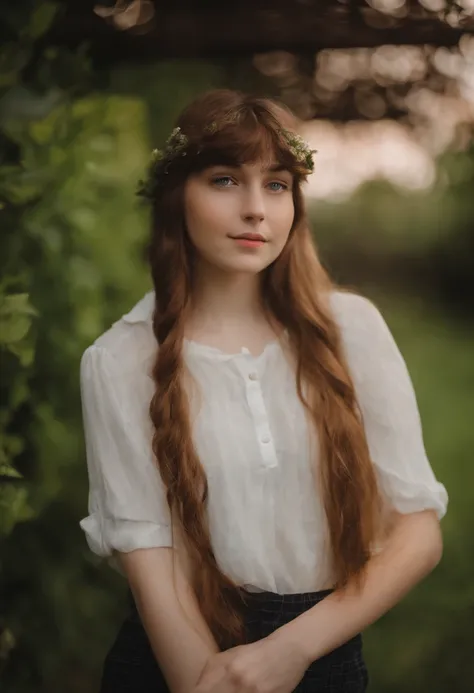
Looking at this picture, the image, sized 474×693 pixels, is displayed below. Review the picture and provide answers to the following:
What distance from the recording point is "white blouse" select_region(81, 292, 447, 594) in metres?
1.64

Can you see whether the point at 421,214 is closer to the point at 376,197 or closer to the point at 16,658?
the point at 376,197

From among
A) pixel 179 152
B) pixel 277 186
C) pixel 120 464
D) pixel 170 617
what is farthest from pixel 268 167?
pixel 170 617

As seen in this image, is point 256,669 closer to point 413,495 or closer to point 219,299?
point 413,495

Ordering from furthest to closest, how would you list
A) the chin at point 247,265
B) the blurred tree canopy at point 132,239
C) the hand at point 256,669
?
the blurred tree canopy at point 132,239 → the chin at point 247,265 → the hand at point 256,669

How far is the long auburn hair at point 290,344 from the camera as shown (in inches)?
63.9

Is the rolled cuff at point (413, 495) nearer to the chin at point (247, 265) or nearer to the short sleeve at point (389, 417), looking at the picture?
the short sleeve at point (389, 417)

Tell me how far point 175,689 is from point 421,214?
49.3 inches

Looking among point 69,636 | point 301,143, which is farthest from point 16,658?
point 301,143

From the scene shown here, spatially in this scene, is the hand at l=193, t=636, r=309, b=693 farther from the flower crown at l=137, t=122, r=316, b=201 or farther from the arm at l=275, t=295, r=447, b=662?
the flower crown at l=137, t=122, r=316, b=201

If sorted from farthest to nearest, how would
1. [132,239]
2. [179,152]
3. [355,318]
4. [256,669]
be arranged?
[132,239] < [355,318] < [179,152] < [256,669]

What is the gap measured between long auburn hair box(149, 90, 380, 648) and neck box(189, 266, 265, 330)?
3 cm

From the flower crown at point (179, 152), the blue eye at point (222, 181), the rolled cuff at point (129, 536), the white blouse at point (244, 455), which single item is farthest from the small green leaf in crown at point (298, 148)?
the rolled cuff at point (129, 536)

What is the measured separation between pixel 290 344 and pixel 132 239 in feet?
2.53

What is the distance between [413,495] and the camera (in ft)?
5.54
